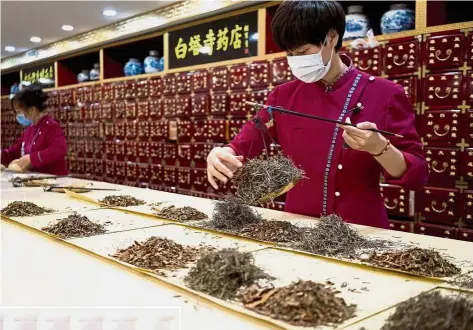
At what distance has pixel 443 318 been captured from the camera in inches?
33.5

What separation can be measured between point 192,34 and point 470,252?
492cm

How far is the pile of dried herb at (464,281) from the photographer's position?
1.16 meters

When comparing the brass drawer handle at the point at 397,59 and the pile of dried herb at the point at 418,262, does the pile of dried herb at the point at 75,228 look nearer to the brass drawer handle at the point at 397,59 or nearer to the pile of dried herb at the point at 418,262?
the pile of dried herb at the point at 418,262

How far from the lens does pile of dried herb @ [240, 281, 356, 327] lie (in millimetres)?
944

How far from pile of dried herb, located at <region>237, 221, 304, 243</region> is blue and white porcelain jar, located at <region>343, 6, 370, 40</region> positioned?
2.66 metres

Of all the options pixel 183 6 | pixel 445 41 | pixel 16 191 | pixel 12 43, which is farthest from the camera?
pixel 12 43

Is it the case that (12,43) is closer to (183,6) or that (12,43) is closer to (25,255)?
(183,6)

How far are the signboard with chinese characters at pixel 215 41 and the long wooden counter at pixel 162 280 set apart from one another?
349 cm

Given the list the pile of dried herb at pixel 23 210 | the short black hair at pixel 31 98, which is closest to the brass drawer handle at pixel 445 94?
the pile of dried herb at pixel 23 210

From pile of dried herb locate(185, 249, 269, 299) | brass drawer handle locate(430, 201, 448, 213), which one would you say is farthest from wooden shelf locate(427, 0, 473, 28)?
pile of dried herb locate(185, 249, 269, 299)

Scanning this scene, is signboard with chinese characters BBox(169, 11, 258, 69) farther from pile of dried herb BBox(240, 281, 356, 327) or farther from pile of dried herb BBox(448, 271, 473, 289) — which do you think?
pile of dried herb BBox(240, 281, 356, 327)

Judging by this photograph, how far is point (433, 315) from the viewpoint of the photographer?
865 millimetres

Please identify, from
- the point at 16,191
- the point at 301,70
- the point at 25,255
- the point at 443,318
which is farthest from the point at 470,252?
the point at 16,191

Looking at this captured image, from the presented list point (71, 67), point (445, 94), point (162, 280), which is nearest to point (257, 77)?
point (445, 94)
